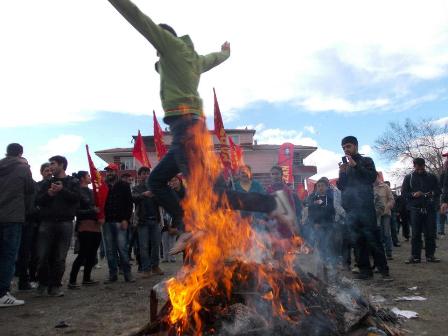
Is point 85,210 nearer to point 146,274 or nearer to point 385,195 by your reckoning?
point 146,274

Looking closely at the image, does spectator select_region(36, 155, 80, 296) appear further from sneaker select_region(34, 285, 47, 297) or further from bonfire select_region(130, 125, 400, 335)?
bonfire select_region(130, 125, 400, 335)

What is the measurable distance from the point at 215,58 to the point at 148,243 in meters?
5.39

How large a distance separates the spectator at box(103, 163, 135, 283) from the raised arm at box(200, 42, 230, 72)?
14.1 ft

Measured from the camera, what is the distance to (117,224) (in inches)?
331

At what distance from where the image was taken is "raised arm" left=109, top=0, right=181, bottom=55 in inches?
152

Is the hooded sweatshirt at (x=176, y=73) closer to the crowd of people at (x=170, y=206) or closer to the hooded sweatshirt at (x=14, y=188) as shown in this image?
the crowd of people at (x=170, y=206)

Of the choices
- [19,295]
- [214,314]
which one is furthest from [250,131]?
[214,314]

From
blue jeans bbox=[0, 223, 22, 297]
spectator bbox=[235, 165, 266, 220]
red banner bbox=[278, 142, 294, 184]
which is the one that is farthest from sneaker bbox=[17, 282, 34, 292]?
red banner bbox=[278, 142, 294, 184]

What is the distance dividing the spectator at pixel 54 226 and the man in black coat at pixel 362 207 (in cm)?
479

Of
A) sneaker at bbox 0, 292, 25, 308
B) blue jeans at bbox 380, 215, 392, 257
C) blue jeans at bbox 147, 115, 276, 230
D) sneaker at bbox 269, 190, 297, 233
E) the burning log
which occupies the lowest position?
sneaker at bbox 0, 292, 25, 308

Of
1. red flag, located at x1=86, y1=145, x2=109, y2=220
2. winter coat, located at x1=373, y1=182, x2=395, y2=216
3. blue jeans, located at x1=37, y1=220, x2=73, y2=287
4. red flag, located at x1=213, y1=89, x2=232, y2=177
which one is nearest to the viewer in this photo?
blue jeans, located at x1=37, y1=220, x2=73, y2=287

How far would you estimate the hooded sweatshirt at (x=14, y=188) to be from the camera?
6.30 meters

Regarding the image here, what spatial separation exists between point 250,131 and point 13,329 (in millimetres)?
41621

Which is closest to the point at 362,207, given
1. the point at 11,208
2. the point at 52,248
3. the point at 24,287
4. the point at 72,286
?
the point at 52,248
